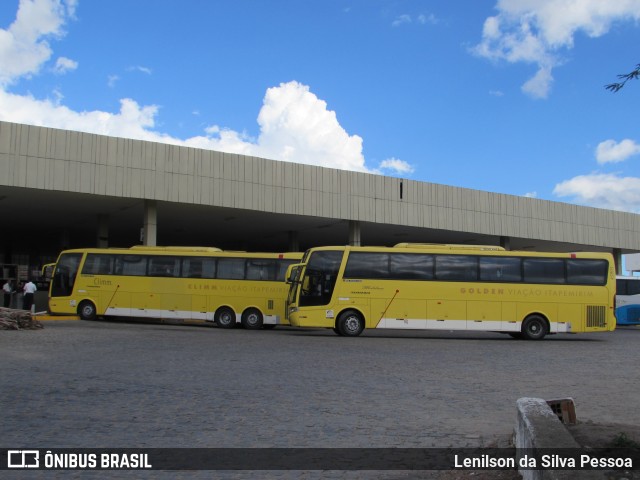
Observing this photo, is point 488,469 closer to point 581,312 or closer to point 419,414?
point 419,414

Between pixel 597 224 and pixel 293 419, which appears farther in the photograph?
pixel 597 224

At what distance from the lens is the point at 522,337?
2203 cm

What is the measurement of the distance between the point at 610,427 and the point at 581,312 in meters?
17.1

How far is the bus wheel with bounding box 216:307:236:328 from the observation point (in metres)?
25.1

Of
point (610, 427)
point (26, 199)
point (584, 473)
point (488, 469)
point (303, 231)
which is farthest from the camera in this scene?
point (303, 231)

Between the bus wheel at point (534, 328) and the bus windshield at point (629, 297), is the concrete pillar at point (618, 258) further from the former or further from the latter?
A: the bus wheel at point (534, 328)

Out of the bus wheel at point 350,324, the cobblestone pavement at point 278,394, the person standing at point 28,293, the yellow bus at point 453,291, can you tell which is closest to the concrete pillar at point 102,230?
the person standing at point 28,293

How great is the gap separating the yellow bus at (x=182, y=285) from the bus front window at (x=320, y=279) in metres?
3.76

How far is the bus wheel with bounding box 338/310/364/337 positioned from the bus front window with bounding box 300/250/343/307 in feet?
2.55

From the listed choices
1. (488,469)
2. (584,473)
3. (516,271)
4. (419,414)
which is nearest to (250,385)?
(419,414)

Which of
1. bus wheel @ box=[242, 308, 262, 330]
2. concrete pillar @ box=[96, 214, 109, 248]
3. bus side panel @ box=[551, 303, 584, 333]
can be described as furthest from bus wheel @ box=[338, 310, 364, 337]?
concrete pillar @ box=[96, 214, 109, 248]

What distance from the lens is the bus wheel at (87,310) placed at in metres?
26.2

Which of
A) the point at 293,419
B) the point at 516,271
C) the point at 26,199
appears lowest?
the point at 293,419

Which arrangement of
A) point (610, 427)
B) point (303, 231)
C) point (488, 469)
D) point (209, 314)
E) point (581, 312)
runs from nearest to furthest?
point (488, 469)
point (610, 427)
point (581, 312)
point (209, 314)
point (303, 231)
